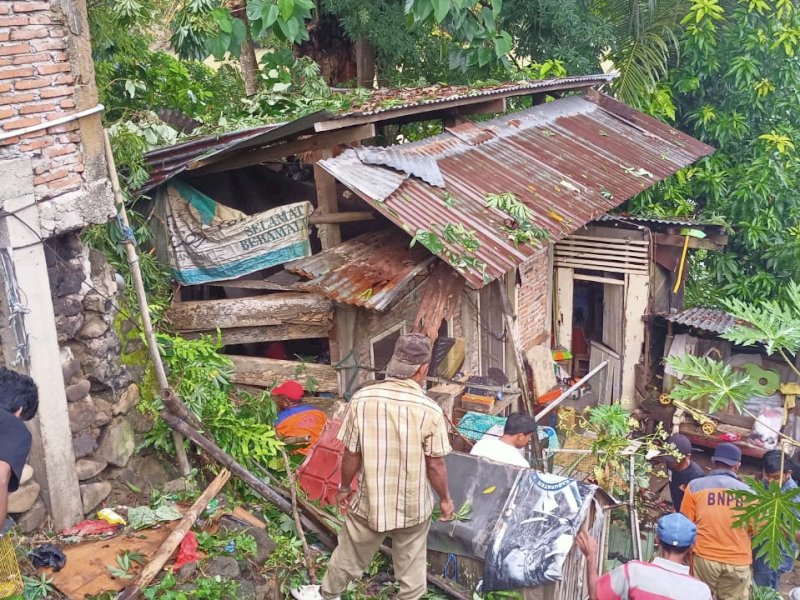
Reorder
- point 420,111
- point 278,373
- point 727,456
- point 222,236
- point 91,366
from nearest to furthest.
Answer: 1. point 91,366
2. point 727,456
3. point 222,236
4. point 278,373
5. point 420,111

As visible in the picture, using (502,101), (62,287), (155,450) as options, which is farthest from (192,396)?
(502,101)

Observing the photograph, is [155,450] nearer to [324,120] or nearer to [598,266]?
[324,120]

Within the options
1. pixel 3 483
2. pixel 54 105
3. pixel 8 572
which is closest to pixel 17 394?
pixel 3 483

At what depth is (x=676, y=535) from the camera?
15.3 feet

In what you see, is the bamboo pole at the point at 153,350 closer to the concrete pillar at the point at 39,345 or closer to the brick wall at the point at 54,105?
the brick wall at the point at 54,105

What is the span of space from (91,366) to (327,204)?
9.27ft

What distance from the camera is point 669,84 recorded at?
44.4ft

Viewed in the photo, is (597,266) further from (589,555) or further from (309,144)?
(589,555)

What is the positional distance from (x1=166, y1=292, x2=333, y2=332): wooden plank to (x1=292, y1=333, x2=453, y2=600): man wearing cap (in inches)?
128

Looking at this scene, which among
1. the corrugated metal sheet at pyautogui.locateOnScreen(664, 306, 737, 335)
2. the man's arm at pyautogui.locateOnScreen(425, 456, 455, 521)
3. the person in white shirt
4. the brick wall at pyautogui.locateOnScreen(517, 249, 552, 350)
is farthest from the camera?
the corrugated metal sheet at pyautogui.locateOnScreen(664, 306, 737, 335)

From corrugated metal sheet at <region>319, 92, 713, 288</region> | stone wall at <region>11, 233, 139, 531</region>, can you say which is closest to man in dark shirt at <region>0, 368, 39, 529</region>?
stone wall at <region>11, 233, 139, 531</region>

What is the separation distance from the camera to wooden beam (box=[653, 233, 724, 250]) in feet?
35.0

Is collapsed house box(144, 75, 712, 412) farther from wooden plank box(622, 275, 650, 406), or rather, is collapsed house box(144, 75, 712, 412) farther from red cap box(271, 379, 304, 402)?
wooden plank box(622, 275, 650, 406)

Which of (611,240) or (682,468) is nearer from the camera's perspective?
(682,468)
